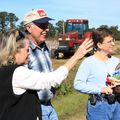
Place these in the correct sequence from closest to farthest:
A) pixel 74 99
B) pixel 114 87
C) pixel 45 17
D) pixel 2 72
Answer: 1. pixel 2 72
2. pixel 45 17
3. pixel 114 87
4. pixel 74 99

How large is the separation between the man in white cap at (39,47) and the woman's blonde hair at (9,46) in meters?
0.98

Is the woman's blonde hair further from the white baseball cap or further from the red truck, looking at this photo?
the red truck

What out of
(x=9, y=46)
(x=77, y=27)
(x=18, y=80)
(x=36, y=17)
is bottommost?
(x=77, y=27)

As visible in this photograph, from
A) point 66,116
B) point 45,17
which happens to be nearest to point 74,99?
point 66,116

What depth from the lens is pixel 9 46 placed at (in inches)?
149

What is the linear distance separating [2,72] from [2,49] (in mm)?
209

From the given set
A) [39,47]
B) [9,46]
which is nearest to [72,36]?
[39,47]

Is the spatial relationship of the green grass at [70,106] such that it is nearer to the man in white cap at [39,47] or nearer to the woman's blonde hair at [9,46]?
the man in white cap at [39,47]

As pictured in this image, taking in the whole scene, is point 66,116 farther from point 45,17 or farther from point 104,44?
point 45,17

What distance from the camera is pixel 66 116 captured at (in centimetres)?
952

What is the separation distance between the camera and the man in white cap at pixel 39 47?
4852 millimetres

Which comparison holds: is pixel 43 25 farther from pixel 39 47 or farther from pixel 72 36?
pixel 72 36

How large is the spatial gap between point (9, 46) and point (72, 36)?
78.1 ft

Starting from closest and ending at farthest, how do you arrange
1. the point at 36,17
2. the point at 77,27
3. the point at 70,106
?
the point at 36,17, the point at 70,106, the point at 77,27
